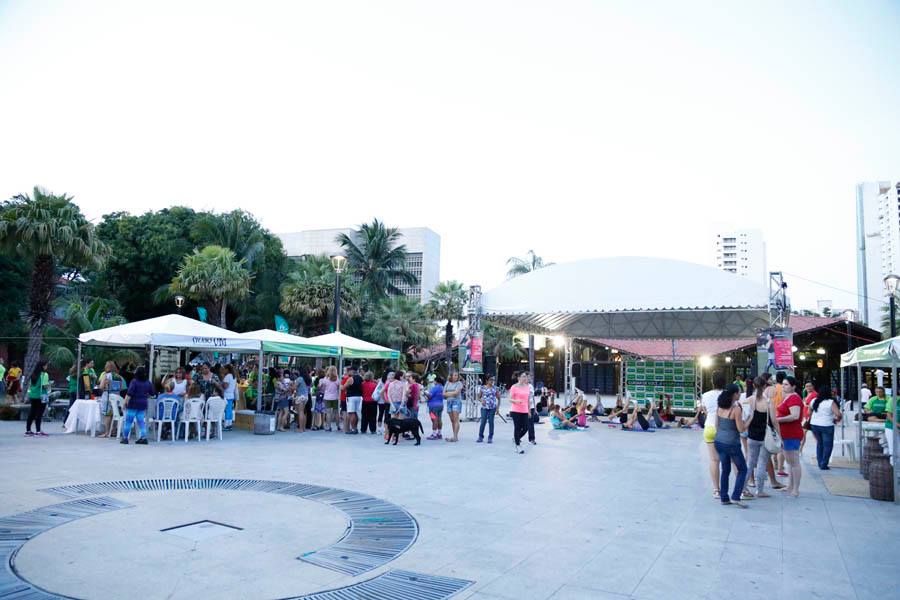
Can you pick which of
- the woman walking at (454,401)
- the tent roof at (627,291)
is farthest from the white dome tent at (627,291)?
the woman walking at (454,401)

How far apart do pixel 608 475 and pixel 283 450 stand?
5776 mm

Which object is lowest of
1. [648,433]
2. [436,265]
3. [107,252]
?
[648,433]

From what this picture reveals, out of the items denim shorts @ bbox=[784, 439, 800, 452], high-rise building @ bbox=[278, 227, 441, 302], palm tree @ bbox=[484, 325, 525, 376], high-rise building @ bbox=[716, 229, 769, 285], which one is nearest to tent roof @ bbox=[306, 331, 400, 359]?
denim shorts @ bbox=[784, 439, 800, 452]

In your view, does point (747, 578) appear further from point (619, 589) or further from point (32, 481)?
point (32, 481)

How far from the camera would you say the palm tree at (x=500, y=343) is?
40.3 meters

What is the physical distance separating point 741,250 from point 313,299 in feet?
523

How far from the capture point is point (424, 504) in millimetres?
6809

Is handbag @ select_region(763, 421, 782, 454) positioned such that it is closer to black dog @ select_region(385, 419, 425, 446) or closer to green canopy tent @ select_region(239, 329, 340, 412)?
black dog @ select_region(385, 419, 425, 446)

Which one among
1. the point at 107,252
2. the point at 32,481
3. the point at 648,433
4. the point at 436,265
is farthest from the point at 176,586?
the point at 436,265

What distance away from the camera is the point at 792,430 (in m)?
7.59

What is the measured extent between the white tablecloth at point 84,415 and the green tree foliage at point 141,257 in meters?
22.5

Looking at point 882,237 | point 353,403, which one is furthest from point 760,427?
point 882,237

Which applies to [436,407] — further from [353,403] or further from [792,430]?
[792,430]

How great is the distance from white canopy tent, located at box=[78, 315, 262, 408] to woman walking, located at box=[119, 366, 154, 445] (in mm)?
964
